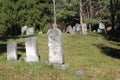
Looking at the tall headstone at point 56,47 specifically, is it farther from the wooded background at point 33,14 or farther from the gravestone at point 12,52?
the wooded background at point 33,14

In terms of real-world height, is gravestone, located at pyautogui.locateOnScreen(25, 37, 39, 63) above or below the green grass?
above

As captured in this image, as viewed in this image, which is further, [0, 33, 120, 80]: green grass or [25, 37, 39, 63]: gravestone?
[25, 37, 39, 63]: gravestone

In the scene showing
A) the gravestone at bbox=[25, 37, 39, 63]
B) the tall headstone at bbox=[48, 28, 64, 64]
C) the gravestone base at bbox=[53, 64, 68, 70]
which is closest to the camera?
the gravestone base at bbox=[53, 64, 68, 70]

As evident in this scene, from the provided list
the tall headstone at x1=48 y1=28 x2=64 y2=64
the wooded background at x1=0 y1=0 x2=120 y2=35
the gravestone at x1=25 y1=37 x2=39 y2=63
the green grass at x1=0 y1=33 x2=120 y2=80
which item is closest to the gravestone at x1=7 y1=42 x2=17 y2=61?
the green grass at x1=0 y1=33 x2=120 y2=80

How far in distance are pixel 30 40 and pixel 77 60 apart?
2.59 metres

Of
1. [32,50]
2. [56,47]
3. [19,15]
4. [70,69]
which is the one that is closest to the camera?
[70,69]

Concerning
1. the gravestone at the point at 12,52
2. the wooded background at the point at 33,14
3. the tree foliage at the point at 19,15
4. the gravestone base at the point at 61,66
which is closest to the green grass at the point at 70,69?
the gravestone base at the point at 61,66

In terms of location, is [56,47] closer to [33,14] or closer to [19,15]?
[19,15]

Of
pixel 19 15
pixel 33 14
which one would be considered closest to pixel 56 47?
pixel 19 15

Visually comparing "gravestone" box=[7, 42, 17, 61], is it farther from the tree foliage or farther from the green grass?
the tree foliage

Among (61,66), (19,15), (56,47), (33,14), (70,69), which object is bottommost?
(70,69)

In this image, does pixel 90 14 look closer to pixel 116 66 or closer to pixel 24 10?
pixel 24 10

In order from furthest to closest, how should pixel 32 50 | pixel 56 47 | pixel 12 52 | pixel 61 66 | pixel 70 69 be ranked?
pixel 12 52, pixel 32 50, pixel 56 47, pixel 61 66, pixel 70 69

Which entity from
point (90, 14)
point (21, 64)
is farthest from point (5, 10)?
point (21, 64)
